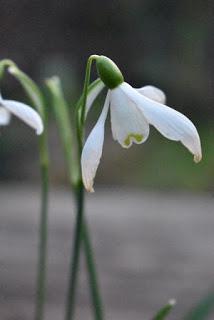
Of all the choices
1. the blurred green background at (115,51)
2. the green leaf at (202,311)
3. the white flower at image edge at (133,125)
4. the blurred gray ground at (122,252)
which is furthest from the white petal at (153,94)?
the blurred green background at (115,51)

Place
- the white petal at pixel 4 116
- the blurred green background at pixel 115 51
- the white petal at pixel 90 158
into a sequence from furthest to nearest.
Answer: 1. the blurred green background at pixel 115 51
2. the white petal at pixel 4 116
3. the white petal at pixel 90 158

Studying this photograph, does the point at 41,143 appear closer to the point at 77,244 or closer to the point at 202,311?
the point at 77,244

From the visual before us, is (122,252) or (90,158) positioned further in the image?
(122,252)

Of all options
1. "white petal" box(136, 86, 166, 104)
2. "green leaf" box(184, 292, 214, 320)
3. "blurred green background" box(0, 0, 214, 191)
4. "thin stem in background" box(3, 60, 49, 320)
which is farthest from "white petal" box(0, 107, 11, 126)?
"blurred green background" box(0, 0, 214, 191)

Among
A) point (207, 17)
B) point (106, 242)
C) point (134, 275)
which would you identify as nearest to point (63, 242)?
point (106, 242)

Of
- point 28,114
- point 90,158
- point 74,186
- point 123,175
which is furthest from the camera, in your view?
point 123,175

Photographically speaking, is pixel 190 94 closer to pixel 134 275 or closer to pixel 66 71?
pixel 66 71

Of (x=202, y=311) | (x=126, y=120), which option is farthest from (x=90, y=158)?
(x=202, y=311)

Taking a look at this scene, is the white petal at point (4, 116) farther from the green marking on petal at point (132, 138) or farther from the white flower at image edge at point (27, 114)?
the green marking on petal at point (132, 138)
